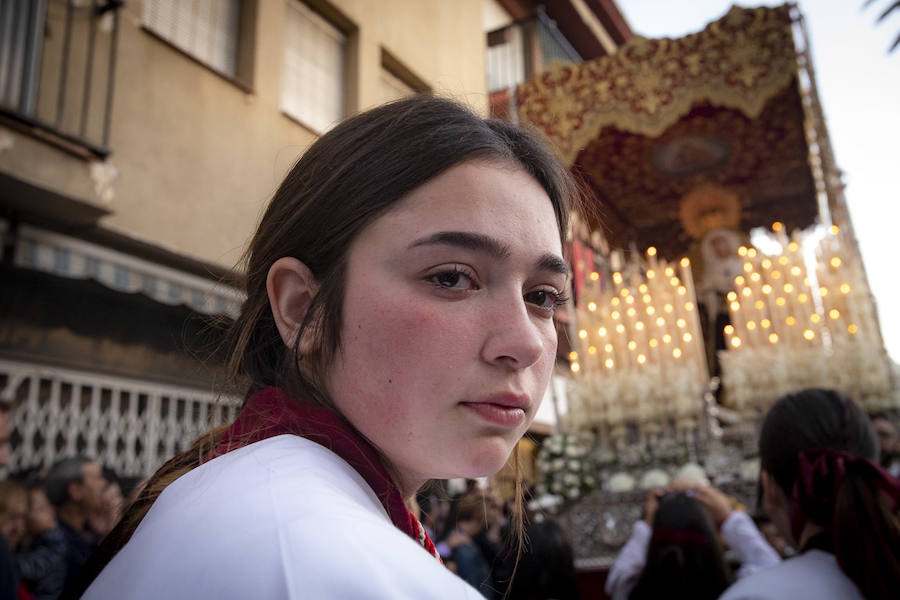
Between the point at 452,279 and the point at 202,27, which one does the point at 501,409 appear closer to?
the point at 452,279

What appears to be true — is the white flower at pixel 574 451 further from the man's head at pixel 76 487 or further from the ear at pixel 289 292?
the ear at pixel 289 292

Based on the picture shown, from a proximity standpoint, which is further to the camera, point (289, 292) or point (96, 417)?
point (96, 417)

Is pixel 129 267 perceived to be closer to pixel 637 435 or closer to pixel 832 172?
pixel 637 435

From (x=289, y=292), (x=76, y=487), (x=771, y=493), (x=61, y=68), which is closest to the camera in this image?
(x=289, y=292)

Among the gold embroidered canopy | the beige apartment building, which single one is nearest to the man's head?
the beige apartment building

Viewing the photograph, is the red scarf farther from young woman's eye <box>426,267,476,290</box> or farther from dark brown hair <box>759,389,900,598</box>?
dark brown hair <box>759,389,900,598</box>

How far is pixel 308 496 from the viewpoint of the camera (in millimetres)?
545

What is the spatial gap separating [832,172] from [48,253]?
7589 mm

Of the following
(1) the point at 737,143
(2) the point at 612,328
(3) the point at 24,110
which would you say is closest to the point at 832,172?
(1) the point at 737,143

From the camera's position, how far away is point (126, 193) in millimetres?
5527

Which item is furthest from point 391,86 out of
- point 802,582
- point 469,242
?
point 469,242

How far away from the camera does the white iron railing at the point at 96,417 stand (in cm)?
498

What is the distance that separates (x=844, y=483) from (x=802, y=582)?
263mm

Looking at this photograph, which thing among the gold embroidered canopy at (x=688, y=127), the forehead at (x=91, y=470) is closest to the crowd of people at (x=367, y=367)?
the forehead at (x=91, y=470)
